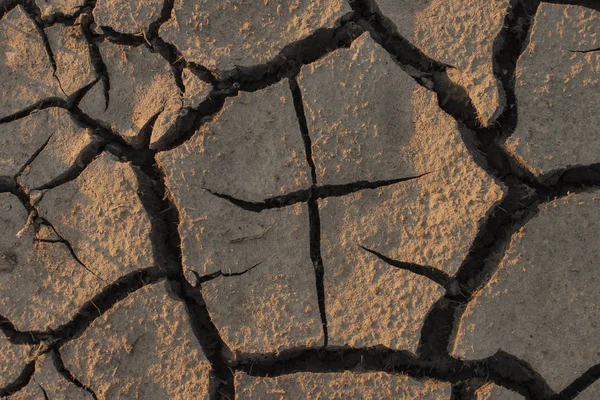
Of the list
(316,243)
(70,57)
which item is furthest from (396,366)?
(70,57)

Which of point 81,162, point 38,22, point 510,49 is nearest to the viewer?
point 510,49

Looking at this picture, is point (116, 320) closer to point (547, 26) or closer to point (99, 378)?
point (99, 378)

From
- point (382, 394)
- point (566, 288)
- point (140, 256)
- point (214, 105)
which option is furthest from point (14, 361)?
point (566, 288)

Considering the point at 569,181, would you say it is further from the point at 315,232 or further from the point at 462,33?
the point at 315,232

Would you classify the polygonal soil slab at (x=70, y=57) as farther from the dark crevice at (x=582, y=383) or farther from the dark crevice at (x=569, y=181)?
the dark crevice at (x=582, y=383)

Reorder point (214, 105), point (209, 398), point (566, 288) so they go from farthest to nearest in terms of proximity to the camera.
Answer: point (214, 105) < point (209, 398) < point (566, 288)

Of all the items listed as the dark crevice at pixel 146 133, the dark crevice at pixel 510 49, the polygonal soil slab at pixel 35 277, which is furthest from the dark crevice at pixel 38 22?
the dark crevice at pixel 510 49

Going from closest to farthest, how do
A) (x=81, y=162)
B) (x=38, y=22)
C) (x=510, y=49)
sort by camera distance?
(x=510, y=49)
(x=81, y=162)
(x=38, y=22)
